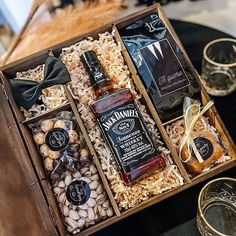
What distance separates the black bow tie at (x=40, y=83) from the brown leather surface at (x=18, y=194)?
8cm

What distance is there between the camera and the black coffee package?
1.19 m

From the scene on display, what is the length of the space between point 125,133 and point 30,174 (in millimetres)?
264

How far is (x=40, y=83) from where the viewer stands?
116 cm

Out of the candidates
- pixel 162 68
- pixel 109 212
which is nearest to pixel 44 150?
pixel 109 212

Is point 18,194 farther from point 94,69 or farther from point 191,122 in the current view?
point 191,122

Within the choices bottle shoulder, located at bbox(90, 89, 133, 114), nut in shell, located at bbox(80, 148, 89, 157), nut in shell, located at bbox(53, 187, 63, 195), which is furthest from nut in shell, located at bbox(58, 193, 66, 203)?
bottle shoulder, located at bbox(90, 89, 133, 114)

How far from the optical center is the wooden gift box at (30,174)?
3.35ft

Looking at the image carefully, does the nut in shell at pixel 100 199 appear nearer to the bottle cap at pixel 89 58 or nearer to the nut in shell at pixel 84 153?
the nut in shell at pixel 84 153

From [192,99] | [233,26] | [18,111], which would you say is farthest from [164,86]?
[233,26]

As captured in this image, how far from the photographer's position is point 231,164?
1113mm

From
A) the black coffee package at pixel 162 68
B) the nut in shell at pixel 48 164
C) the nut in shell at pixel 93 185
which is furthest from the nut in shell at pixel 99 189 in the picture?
the black coffee package at pixel 162 68

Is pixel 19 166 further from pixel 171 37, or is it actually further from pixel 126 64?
pixel 171 37

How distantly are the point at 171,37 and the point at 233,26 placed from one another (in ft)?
3.82

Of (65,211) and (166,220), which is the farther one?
(166,220)
